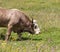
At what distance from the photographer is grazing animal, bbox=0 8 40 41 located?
1538 centimetres

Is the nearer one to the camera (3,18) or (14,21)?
(3,18)

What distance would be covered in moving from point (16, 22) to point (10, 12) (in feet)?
1.59

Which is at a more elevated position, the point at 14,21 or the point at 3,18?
the point at 3,18

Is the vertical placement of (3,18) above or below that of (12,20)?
above

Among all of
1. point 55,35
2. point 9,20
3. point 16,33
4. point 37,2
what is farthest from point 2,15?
point 37,2

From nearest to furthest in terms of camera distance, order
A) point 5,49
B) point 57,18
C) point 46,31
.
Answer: point 5,49 → point 46,31 → point 57,18

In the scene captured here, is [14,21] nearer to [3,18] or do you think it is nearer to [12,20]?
[12,20]

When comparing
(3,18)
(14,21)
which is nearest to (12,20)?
(14,21)

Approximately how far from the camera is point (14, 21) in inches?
610

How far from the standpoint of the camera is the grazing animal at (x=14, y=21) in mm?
15383

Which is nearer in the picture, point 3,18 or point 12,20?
point 3,18

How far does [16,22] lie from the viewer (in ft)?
51.1

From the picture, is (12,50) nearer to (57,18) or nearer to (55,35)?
(55,35)

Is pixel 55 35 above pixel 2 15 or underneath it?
underneath
